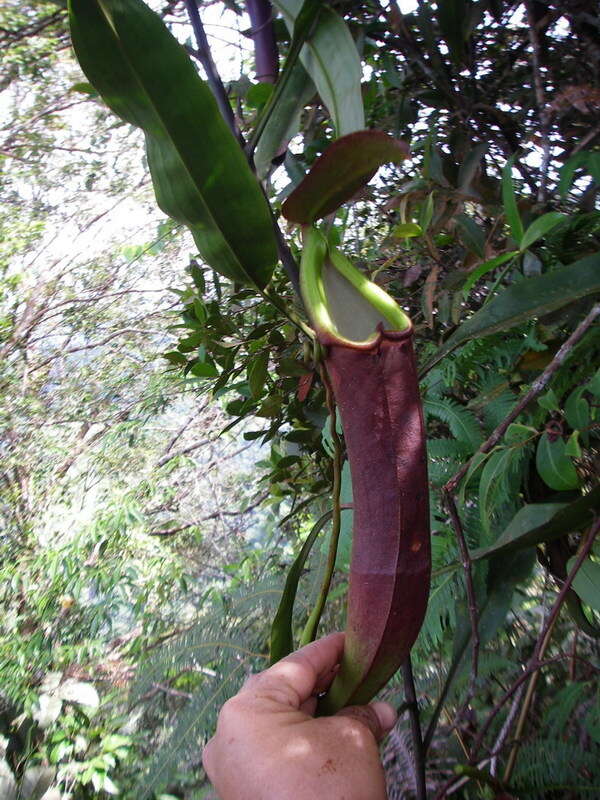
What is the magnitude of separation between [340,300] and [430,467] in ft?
1.09

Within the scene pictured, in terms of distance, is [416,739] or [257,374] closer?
[416,739]

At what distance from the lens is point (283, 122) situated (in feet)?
1.89

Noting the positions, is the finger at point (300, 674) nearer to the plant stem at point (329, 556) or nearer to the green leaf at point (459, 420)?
the plant stem at point (329, 556)

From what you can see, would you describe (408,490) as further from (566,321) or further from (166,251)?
(166,251)

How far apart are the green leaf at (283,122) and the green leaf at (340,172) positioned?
0.41 ft

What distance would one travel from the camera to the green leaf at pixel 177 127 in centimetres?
42

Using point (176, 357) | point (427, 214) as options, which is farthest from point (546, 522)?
point (176, 357)

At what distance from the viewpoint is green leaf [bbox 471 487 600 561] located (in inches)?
19.9

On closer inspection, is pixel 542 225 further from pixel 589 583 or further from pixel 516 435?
pixel 589 583

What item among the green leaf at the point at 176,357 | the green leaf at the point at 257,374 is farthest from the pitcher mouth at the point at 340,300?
the green leaf at the point at 176,357

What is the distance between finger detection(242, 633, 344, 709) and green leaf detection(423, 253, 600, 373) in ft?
1.04

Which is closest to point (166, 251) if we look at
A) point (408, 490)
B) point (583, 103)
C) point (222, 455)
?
point (222, 455)

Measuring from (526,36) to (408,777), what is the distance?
1.14 m

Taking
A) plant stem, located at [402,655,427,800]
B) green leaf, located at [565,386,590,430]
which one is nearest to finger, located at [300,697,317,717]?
plant stem, located at [402,655,427,800]
